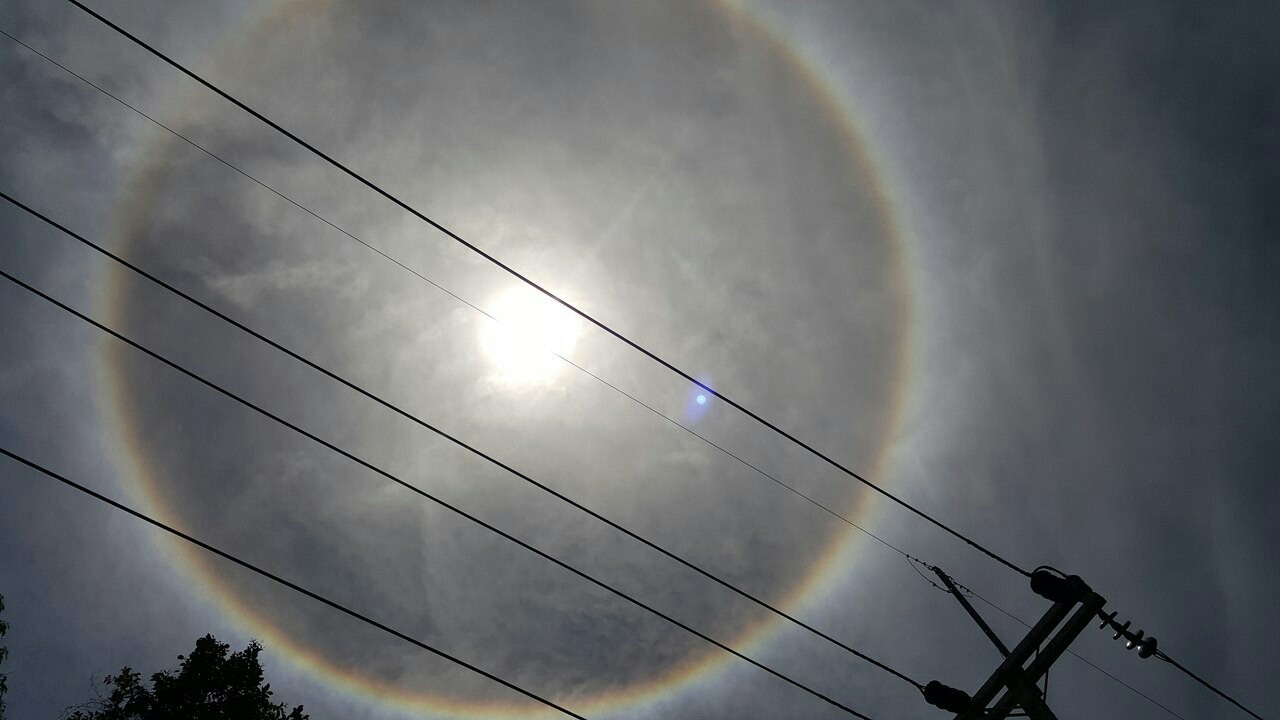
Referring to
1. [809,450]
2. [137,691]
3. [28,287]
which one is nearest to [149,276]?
[28,287]

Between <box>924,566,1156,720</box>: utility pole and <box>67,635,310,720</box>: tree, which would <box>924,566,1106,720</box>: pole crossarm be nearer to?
<box>924,566,1156,720</box>: utility pole

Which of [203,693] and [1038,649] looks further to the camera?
[203,693]

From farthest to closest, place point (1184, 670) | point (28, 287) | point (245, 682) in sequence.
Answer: point (245, 682)
point (1184, 670)
point (28, 287)

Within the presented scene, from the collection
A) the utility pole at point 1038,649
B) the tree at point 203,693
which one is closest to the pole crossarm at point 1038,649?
the utility pole at point 1038,649

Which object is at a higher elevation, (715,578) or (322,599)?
(715,578)

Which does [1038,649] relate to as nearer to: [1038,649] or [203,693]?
[1038,649]

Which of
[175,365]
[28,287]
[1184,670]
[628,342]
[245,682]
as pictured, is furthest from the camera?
[245,682]

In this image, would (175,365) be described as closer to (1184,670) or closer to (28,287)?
(28,287)

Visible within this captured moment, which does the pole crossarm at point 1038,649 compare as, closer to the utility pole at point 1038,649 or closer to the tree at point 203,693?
the utility pole at point 1038,649

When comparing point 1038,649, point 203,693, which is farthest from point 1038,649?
point 203,693

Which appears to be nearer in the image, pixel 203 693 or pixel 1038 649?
pixel 1038 649

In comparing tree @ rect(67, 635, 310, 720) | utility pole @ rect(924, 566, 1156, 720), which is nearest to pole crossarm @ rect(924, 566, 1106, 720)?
utility pole @ rect(924, 566, 1156, 720)
